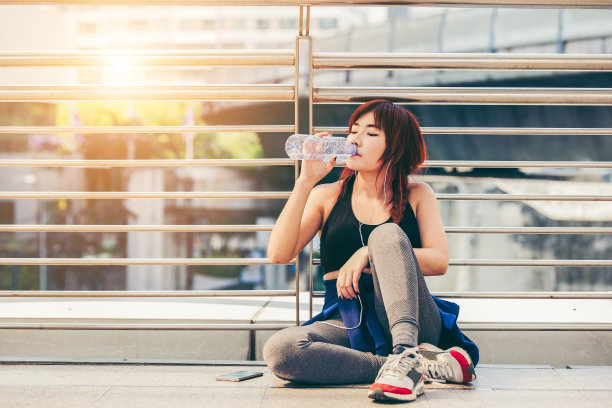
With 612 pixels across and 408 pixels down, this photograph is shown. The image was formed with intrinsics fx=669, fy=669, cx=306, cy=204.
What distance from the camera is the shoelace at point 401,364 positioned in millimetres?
2088

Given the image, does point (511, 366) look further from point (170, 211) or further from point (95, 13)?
point (95, 13)

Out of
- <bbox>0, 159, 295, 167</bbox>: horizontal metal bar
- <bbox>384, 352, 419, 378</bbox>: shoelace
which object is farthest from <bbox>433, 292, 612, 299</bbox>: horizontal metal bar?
<bbox>0, 159, 295, 167</bbox>: horizontal metal bar

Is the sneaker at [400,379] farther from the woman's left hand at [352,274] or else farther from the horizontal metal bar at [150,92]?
the horizontal metal bar at [150,92]

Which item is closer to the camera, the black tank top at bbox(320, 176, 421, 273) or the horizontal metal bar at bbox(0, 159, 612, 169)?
the black tank top at bbox(320, 176, 421, 273)

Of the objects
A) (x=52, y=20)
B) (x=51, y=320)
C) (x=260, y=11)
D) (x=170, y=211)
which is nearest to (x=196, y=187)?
(x=170, y=211)

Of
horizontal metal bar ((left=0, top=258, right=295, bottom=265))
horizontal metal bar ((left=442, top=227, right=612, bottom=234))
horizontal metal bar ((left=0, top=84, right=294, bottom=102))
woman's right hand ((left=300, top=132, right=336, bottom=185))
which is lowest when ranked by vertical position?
horizontal metal bar ((left=0, top=258, right=295, bottom=265))

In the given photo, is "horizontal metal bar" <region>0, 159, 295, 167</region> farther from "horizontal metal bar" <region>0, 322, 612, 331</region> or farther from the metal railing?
"horizontal metal bar" <region>0, 322, 612, 331</region>

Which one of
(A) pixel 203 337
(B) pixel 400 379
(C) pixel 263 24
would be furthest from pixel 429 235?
(C) pixel 263 24

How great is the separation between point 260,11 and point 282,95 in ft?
246

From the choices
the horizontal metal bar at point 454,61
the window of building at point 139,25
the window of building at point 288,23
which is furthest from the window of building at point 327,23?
the horizontal metal bar at point 454,61

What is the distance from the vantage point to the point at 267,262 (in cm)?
284

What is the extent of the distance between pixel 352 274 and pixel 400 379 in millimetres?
486

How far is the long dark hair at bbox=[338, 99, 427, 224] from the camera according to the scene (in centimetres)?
265

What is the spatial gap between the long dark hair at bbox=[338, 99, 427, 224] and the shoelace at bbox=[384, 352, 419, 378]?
649mm
